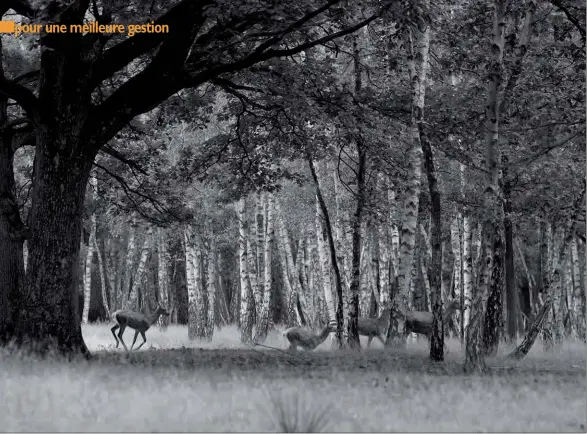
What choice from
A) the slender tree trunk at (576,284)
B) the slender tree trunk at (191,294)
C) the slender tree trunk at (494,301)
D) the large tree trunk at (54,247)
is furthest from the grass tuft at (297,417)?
the slender tree trunk at (576,284)

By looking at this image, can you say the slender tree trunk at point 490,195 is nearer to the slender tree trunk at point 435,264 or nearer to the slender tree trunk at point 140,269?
the slender tree trunk at point 435,264

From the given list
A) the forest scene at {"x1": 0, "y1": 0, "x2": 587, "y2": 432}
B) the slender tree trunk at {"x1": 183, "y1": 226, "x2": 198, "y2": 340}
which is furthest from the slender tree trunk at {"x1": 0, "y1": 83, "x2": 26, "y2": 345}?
the slender tree trunk at {"x1": 183, "y1": 226, "x2": 198, "y2": 340}

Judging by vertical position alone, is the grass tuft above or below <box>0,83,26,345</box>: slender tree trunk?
below

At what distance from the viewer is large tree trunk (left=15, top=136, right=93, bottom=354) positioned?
12297 mm

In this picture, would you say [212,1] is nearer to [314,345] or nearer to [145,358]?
[145,358]

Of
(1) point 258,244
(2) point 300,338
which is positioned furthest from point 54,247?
(1) point 258,244

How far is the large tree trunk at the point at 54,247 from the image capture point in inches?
484

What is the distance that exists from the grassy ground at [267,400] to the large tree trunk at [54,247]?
1440 mm

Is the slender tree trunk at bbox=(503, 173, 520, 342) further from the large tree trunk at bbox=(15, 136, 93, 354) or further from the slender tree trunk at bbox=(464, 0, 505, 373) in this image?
the large tree trunk at bbox=(15, 136, 93, 354)

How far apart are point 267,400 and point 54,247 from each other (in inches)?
265

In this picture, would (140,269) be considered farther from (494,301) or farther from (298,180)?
(494,301)

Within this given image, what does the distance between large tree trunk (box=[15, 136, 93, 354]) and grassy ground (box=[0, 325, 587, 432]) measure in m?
1.44

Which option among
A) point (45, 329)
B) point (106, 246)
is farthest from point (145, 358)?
point (106, 246)

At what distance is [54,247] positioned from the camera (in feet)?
40.9
